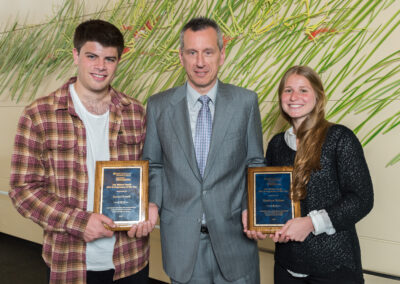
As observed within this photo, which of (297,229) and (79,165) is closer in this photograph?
(297,229)

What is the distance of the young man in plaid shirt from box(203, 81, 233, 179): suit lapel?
38 centimetres

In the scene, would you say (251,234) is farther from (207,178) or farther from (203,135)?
(203,135)

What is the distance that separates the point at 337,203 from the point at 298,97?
1.54 feet

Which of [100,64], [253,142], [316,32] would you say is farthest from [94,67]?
[316,32]

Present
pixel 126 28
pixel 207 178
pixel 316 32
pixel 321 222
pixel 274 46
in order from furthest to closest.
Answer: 1. pixel 126 28
2. pixel 274 46
3. pixel 316 32
4. pixel 207 178
5. pixel 321 222

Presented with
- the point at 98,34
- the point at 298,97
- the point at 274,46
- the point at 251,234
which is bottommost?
the point at 251,234

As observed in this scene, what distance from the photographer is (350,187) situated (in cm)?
135

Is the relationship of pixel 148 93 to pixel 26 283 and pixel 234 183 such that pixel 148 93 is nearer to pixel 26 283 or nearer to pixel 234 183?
pixel 234 183

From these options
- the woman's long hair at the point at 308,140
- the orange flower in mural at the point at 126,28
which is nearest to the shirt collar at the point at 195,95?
the woman's long hair at the point at 308,140

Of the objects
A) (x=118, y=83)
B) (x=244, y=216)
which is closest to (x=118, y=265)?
(x=244, y=216)

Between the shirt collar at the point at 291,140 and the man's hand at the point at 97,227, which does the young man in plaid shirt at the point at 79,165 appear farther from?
the shirt collar at the point at 291,140

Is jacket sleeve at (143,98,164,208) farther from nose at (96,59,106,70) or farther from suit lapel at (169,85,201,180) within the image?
nose at (96,59,106,70)

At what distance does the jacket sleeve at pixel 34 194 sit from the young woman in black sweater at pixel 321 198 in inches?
32.4

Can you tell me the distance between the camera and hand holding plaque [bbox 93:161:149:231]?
1.39 metres
